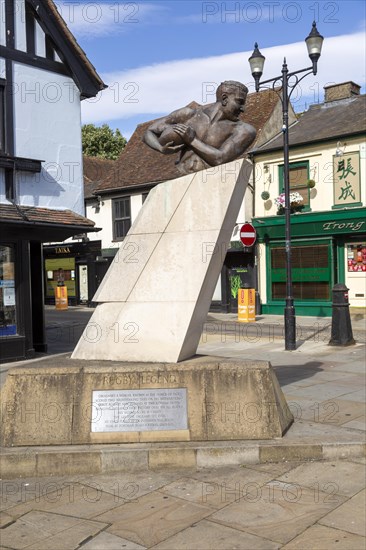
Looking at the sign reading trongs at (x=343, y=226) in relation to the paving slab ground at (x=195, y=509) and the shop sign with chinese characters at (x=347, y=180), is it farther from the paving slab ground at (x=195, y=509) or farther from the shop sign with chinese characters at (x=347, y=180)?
the paving slab ground at (x=195, y=509)

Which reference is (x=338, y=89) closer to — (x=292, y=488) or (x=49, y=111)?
(x=49, y=111)

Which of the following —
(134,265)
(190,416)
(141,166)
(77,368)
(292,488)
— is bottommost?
(292,488)

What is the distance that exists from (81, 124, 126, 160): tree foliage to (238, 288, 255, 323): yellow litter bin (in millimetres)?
28846

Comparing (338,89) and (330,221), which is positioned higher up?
(338,89)

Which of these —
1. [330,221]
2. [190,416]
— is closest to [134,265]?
[190,416]

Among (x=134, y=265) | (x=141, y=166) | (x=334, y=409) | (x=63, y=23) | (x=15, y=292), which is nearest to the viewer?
(x=134, y=265)

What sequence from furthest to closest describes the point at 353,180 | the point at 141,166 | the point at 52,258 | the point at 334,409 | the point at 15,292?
the point at 52,258 < the point at 141,166 < the point at 353,180 < the point at 15,292 < the point at 334,409

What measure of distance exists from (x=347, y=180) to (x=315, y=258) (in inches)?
129

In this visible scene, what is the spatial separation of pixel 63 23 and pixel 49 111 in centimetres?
216

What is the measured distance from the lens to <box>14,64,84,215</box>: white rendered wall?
43.1 feet

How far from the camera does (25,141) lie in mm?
13195

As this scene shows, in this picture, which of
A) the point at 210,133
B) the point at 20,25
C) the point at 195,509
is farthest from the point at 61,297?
the point at 195,509

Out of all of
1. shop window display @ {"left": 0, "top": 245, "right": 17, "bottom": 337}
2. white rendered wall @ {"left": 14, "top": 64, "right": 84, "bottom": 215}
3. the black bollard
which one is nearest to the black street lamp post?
the black bollard

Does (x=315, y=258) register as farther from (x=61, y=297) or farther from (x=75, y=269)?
(x=75, y=269)
